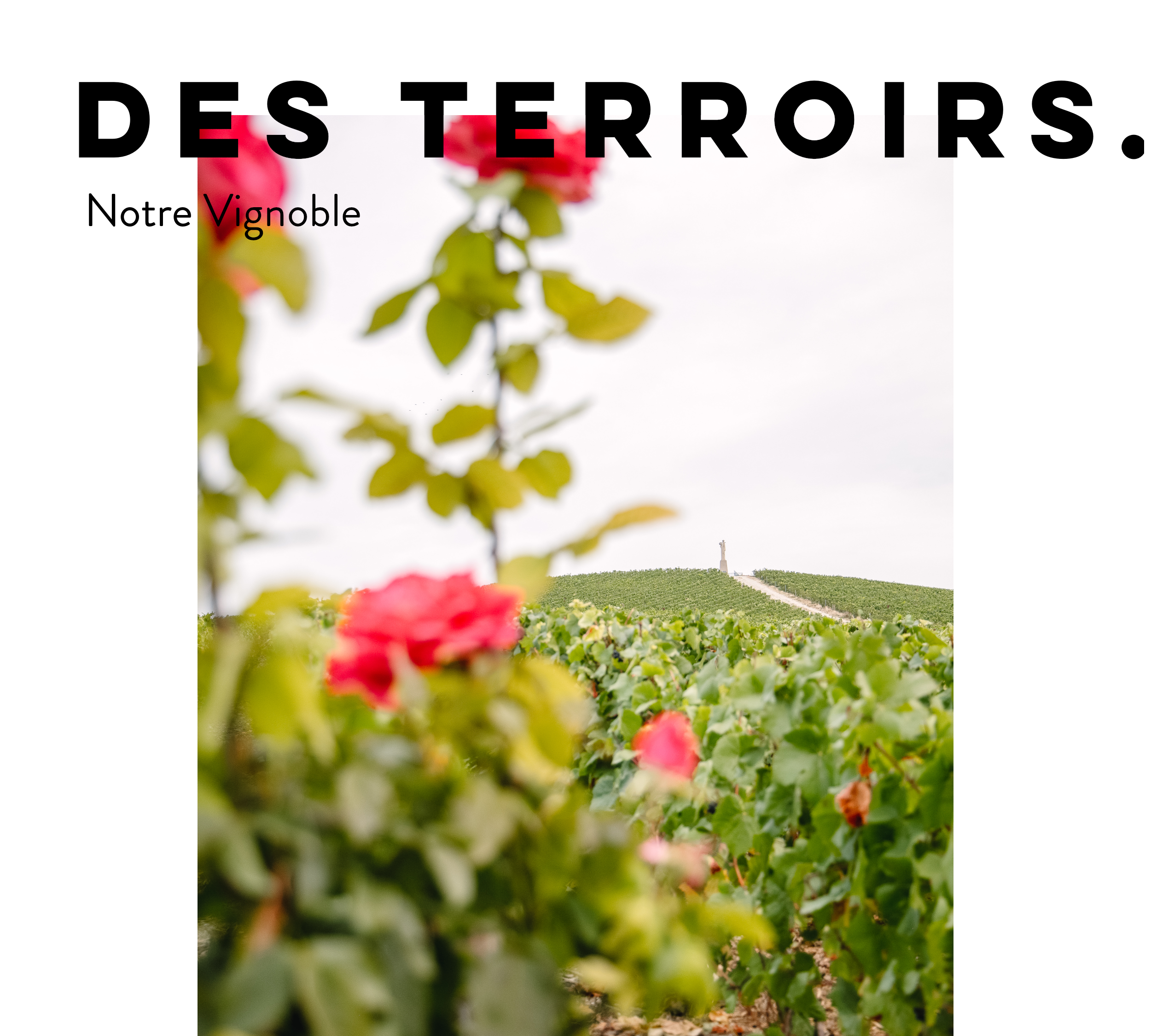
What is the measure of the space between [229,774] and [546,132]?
0.81m

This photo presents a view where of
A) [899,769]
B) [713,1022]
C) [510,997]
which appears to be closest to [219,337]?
[510,997]

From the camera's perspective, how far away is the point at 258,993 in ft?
1.90

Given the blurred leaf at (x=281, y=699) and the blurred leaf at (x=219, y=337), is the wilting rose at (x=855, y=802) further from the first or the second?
the blurred leaf at (x=219, y=337)

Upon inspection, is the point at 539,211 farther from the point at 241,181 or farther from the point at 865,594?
the point at 865,594

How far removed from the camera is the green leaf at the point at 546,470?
0.91 metres

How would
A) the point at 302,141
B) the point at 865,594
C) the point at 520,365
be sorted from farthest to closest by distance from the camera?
the point at 865,594 → the point at 302,141 → the point at 520,365

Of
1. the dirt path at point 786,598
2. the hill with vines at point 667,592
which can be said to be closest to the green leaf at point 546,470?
the hill with vines at point 667,592

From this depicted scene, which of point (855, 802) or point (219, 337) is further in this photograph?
point (855, 802)

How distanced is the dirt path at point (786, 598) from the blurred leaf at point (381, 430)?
26148 mm

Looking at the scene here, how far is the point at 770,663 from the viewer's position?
230cm

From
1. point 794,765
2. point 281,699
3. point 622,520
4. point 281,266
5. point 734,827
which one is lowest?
point 734,827

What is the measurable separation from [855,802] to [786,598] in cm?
3526

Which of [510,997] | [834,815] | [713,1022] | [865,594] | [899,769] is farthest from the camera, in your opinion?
[865,594]

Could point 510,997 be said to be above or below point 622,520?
below
